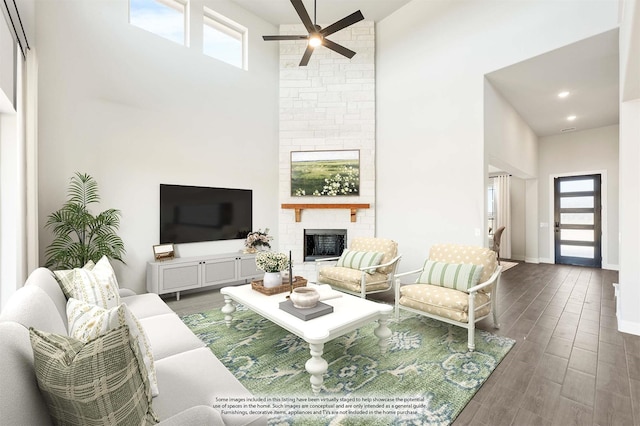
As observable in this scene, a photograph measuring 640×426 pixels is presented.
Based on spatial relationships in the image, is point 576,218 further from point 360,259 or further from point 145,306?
point 145,306

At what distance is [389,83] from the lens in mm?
5324

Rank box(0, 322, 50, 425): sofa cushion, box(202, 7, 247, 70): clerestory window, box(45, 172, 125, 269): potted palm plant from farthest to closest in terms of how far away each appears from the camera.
Answer: 1. box(202, 7, 247, 70): clerestory window
2. box(45, 172, 125, 269): potted palm plant
3. box(0, 322, 50, 425): sofa cushion

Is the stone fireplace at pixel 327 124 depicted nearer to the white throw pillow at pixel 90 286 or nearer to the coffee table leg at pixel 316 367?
the coffee table leg at pixel 316 367

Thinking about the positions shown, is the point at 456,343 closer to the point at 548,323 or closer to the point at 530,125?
the point at 548,323

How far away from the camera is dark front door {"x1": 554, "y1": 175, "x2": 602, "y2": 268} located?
21.7 ft

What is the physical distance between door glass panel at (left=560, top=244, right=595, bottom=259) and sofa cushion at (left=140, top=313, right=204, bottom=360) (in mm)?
8424

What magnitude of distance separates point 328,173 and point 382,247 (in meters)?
1.95

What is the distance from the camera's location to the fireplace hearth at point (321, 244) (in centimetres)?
558

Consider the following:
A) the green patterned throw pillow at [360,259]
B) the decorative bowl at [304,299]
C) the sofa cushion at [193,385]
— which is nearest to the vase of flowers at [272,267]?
the decorative bowl at [304,299]

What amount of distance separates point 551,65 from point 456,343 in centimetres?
393

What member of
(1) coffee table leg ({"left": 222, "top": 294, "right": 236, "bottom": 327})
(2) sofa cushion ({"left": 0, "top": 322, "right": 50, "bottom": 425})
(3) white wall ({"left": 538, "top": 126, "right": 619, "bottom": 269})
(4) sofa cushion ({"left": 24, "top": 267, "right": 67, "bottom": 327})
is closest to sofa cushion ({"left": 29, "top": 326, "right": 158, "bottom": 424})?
(2) sofa cushion ({"left": 0, "top": 322, "right": 50, "bottom": 425})

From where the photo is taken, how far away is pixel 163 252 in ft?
13.8

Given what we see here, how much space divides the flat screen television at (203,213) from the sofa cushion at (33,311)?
299 cm

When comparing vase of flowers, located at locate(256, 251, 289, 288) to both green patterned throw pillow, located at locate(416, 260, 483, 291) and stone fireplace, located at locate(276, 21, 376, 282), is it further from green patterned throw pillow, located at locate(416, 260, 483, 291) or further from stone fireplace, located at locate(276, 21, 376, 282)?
stone fireplace, located at locate(276, 21, 376, 282)
